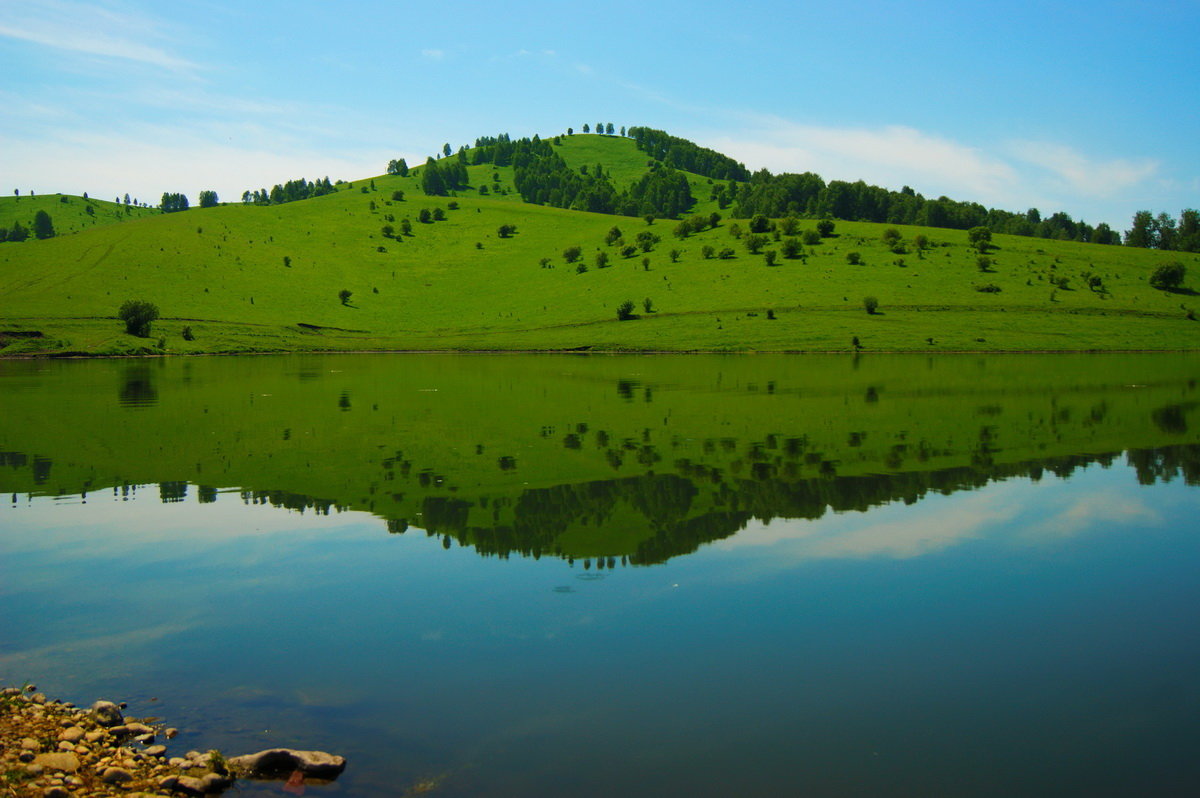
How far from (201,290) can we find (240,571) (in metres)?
141

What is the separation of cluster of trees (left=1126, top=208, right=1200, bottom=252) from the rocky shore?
8039 inches

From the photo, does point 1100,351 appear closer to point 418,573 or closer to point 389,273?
point 418,573

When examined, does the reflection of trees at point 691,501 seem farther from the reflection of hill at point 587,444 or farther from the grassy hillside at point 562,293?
the grassy hillside at point 562,293

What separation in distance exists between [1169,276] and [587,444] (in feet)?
435

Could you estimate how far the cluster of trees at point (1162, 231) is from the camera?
576 feet

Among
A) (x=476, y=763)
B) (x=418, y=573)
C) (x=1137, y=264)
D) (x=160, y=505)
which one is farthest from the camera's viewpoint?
(x=1137, y=264)

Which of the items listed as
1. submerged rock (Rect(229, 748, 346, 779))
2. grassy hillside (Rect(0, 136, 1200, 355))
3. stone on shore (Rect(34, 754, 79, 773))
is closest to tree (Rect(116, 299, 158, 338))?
grassy hillside (Rect(0, 136, 1200, 355))

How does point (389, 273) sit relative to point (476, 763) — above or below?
above

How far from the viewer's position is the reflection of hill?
23094mm

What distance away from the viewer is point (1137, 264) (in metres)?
143

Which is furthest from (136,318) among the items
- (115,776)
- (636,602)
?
(115,776)

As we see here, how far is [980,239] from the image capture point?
495 ft

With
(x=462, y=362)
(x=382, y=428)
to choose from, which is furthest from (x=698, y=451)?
(x=462, y=362)

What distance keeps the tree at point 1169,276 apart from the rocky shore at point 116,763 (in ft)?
499
